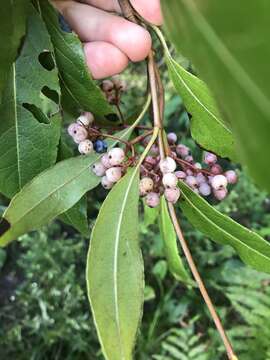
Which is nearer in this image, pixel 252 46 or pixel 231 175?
pixel 252 46

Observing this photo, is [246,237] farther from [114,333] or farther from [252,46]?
[252,46]

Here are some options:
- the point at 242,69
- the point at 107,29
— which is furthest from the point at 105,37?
the point at 242,69

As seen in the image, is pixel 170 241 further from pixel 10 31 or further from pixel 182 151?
pixel 10 31

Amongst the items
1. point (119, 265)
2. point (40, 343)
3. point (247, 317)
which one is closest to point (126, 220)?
point (119, 265)

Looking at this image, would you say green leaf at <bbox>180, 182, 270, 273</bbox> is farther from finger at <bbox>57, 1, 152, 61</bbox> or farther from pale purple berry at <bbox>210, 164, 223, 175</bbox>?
finger at <bbox>57, 1, 152, 61</bbox>

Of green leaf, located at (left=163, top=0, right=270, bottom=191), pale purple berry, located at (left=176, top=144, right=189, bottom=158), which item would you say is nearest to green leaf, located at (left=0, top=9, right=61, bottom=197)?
pale purple berry, located at (left=176, top=144, right=189, bottom=158)

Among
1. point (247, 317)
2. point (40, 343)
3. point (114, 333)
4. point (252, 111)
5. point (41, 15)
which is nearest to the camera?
point (252, 111)
